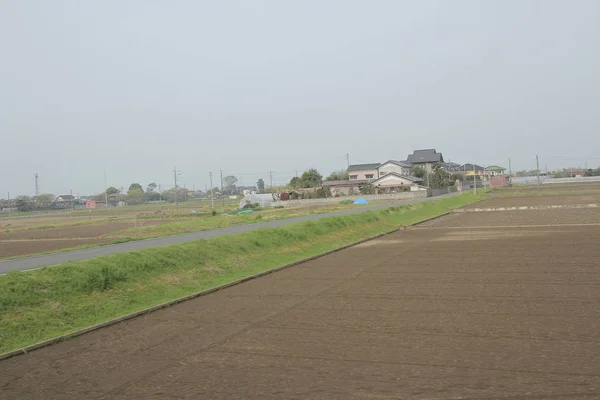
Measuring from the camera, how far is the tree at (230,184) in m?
183

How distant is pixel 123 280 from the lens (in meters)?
13.1

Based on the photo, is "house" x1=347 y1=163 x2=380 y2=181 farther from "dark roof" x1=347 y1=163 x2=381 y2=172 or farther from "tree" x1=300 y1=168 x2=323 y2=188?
"tree" x1=300 y1=168 x2=323 y2=188

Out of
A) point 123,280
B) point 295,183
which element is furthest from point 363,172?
point 123,280

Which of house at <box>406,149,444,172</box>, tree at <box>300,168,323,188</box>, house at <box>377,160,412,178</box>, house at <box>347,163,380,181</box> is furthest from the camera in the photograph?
house at <box>406,149,444,172</box>

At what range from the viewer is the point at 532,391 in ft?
18.3

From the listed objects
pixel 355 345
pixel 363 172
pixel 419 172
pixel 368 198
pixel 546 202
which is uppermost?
pixel 363 172

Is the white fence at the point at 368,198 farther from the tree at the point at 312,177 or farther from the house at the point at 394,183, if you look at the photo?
the tree at the point at 312,177

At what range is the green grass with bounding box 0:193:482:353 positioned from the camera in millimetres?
10109

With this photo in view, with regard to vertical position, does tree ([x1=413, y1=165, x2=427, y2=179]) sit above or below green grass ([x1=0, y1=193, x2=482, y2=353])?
above

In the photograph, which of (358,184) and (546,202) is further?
(358,184)

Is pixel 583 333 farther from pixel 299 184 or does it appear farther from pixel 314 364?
pixel 299 184

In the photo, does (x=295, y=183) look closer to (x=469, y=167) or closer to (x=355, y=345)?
(x=469, y=167)

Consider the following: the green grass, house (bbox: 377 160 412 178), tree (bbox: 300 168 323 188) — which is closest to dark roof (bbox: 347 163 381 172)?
house (bbox: 377 160 412 178)

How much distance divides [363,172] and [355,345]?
98.9 m
